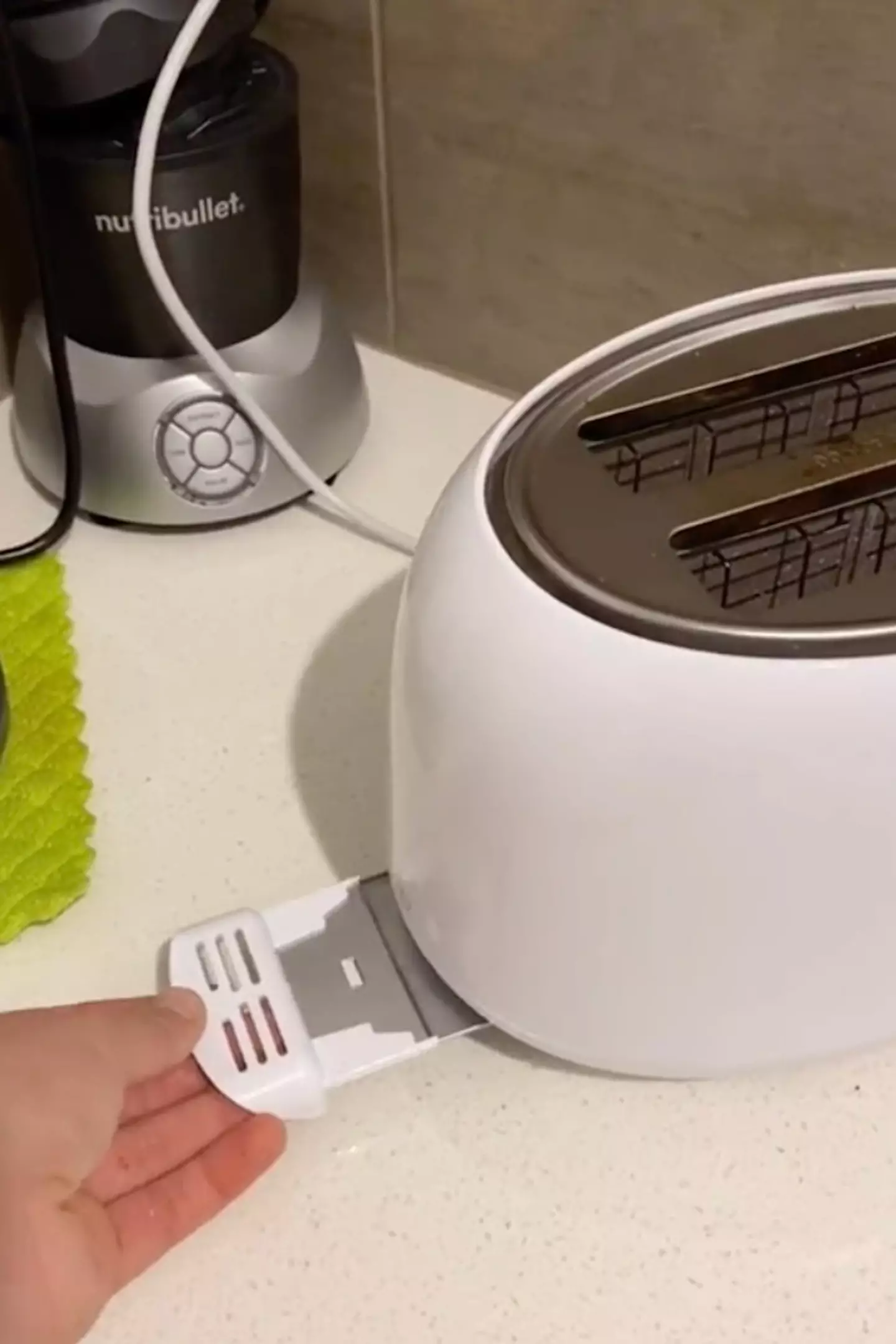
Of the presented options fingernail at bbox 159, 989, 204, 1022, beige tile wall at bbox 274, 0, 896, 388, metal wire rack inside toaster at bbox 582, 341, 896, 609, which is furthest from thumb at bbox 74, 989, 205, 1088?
beige tile wall at bbox 274, 0, 896, 388

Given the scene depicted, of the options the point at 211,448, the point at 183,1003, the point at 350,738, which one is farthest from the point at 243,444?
the point at 183,1003

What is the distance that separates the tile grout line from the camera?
0.69 m

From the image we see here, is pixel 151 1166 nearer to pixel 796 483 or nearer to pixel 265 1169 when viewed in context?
pixel 265 1169

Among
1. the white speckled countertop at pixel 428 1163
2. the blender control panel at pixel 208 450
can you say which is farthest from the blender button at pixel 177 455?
the white speckled countertop at pixel 428 1163

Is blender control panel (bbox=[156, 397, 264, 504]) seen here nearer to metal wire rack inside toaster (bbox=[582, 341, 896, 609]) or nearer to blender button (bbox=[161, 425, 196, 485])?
blender button (bbox=[161, 425, 196, 485])

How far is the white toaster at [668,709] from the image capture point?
1.18 feet

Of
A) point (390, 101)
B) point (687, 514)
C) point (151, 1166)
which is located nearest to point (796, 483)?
point (687, 514)

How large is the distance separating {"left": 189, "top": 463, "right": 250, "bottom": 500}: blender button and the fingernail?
28 centimetres

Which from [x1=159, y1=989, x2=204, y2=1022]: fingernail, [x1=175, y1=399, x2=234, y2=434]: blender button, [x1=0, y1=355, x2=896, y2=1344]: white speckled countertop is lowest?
[x1=0, y1=355, x2=896, y2=1344]: white speckled countertop

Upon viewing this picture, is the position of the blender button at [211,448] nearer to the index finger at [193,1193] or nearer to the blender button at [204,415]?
the blender button at [204,415]

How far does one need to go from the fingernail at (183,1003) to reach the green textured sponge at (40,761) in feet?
0.28

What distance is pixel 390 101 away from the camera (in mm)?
709

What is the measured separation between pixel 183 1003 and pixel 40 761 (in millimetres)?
159

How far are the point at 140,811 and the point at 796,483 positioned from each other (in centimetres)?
29
